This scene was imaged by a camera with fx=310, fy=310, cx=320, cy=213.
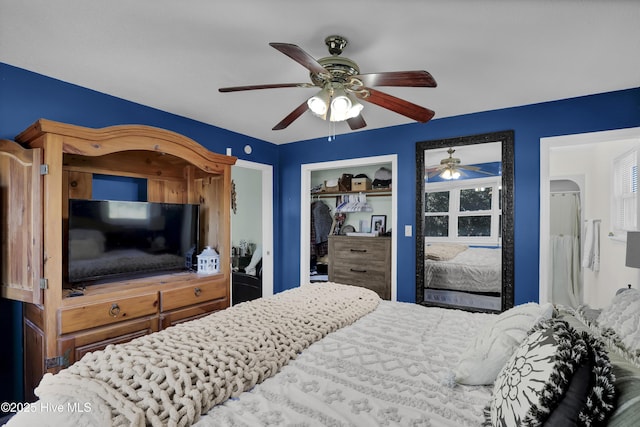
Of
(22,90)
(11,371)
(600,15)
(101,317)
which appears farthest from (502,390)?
(22,90)

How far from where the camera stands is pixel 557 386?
2.51 feet

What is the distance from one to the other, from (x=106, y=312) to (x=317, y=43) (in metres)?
2.23

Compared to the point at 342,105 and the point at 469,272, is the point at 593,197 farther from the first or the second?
the point at 342,105

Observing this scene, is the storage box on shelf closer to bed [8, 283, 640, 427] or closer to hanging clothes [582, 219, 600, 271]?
hanging clothes [582, 219, 600, 271]

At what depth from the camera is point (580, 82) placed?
2.38 meters

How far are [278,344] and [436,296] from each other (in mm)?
2376

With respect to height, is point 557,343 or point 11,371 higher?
point 557,343

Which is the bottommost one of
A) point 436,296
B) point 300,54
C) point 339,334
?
point 436,296

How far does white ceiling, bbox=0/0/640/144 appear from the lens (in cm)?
156

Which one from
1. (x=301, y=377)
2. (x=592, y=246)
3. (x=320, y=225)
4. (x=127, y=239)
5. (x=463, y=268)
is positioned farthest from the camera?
(x=320, y=225)

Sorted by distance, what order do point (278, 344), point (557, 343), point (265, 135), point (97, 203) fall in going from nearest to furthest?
point (557, 343)
point (278, 344)
point (97, 203)
point (265, 135)

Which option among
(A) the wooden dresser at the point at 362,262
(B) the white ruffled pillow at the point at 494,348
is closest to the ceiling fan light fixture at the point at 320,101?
(B) the white ruffled pillow at the point at 494,348

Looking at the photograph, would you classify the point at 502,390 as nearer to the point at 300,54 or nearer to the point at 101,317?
the point at 300,54

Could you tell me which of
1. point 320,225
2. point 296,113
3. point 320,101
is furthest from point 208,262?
point 320,225
